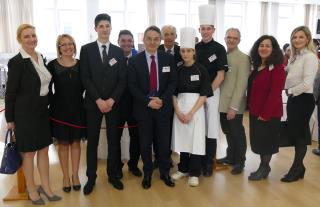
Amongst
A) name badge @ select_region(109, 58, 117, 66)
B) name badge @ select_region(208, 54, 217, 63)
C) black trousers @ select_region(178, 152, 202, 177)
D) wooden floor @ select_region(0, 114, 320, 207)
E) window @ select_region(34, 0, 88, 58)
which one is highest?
window @ select_region(34, 0, 88, 58)

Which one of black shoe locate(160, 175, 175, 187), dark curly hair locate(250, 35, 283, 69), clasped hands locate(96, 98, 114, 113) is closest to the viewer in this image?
clasped hands locate(96, 98, 114, 113)

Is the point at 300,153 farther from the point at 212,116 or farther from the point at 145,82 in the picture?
the point at 145,82

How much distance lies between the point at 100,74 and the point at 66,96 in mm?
353

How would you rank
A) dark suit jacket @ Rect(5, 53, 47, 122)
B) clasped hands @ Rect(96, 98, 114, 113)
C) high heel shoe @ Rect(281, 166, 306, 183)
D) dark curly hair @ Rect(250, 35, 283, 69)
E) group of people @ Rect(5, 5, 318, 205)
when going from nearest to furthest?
dark suit jacket @ Rect(5, 53, 47, 122) < group of people @ Rect(5, 5, 318, 205) < clasped hands @ Rect(96, 98, 114, 113) < dark curly hair @ Rect(250, 35, 283, 69) < high heel shoe @ Rect(281, 166, 306, 183)

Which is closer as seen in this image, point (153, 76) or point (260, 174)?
point (153, 76)

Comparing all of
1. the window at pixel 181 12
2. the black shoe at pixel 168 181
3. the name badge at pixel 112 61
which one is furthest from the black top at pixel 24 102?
the window at pixel 181 12

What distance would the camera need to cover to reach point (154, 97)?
2.58 m

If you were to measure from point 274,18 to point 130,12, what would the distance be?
238 inches

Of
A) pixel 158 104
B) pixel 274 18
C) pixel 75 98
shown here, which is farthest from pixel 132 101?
pixel 274 18

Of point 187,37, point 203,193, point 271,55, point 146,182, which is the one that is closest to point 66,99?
point 146,182

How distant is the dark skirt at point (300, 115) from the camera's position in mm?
2773

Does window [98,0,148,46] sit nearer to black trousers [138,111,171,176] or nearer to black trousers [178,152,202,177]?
black trousers [178,152,202,177]

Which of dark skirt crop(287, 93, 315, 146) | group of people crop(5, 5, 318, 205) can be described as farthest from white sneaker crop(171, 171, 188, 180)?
dark skirt crop(287, 93, 315, 146)

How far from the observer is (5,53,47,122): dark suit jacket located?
2199 mm
